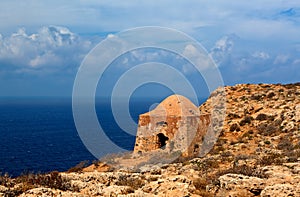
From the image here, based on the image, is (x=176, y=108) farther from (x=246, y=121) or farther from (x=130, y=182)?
(x=130, y=182)

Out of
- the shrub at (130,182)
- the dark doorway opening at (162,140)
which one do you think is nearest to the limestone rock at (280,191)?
the shrub at (130,182)

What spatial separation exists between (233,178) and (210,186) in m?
1.07

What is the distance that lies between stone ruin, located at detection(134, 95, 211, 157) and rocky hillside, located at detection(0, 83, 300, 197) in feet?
6.00

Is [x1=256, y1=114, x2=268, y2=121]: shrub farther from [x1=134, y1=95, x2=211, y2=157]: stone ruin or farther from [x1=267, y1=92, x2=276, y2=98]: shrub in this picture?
[x1=267, y1=92, x2=276, y2=98]: shrub

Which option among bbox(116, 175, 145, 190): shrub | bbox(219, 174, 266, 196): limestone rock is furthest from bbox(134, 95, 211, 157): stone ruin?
bbox(219, 174, 266, 196): limestone rock

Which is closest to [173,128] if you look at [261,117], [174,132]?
[174,132]

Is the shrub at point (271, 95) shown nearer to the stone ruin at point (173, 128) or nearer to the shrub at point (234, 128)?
the shrub at point (234, 128)

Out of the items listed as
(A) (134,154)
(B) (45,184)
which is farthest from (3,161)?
(B) (45,184)

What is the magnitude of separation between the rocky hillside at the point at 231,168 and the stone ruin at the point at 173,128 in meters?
1.83

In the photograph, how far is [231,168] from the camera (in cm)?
1334

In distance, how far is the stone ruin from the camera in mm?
25609

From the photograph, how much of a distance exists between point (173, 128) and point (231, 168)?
1285 centimetres

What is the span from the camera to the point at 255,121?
30.1 meters

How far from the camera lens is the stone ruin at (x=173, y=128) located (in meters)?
25.6
